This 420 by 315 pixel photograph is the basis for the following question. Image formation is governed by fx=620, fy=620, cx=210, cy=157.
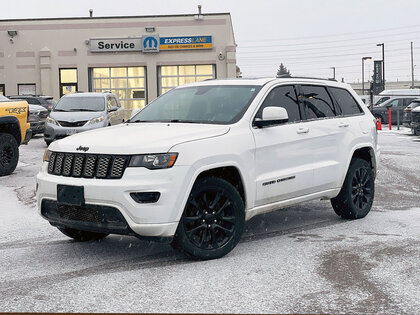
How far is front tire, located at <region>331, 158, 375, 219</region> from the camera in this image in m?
7.29

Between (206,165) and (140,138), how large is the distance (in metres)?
0.62

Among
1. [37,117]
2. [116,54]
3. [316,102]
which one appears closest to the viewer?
[316,102]

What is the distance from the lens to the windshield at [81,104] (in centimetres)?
1864

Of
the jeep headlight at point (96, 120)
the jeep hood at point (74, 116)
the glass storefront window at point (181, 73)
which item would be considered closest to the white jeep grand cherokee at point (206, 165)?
the jeep headlight at point (96, 120)

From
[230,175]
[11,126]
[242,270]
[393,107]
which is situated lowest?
[242,270]

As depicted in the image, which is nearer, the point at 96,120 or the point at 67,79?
the point at 96,120

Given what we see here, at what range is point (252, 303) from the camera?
169 inches

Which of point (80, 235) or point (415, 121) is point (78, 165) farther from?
point (415, 121)

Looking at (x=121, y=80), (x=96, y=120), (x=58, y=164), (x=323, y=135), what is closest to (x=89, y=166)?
(x=58, y=164)

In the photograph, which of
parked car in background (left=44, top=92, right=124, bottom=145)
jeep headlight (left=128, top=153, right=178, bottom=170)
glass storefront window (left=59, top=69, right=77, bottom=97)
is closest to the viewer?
jeep headlight (left=128, top=153, right=178, bottom=170)

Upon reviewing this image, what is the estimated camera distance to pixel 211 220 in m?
5.50

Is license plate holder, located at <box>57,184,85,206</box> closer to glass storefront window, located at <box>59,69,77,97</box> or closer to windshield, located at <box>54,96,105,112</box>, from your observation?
windshield, located at <box>54,96,105,112</box>

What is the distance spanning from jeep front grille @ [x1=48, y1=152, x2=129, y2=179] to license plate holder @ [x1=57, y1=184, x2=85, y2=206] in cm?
13

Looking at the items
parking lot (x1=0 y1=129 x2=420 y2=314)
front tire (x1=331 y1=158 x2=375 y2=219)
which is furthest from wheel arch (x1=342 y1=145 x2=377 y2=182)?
parking lot (x1=0 y1=129 x2=420 y2=314)
